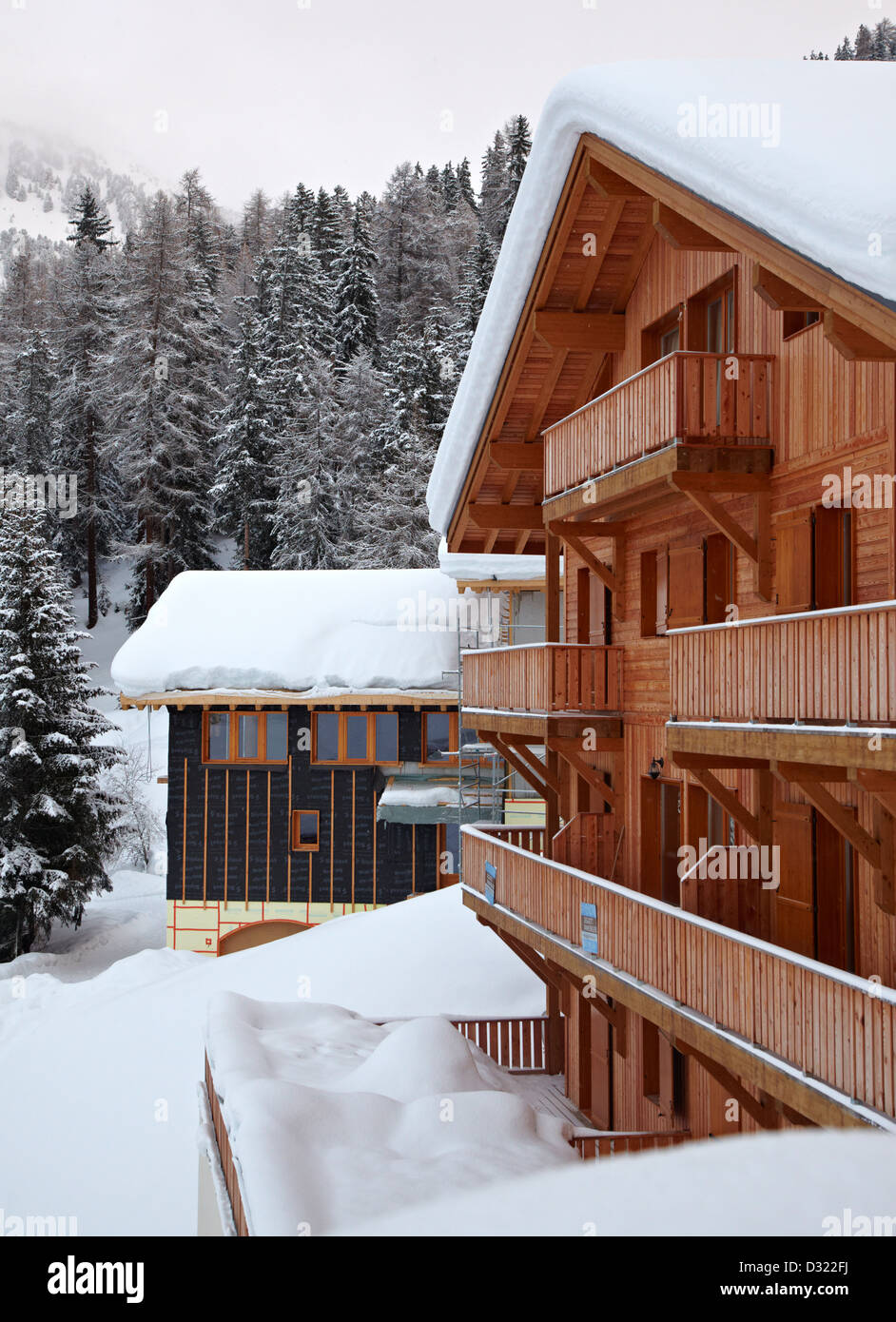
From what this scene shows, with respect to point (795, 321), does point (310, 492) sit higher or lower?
higher

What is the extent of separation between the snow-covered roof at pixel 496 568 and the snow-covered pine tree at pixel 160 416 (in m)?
28.3

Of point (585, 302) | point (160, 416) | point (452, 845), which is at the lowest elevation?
point (452, 845)

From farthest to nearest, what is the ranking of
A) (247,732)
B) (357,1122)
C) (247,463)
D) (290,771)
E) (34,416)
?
(34,416)
(247,463)
(247,732)
(290,771)
(357,1122)

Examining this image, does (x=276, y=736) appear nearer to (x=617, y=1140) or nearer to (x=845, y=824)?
(x=617, y=1140)

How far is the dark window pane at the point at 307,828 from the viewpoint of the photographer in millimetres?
30172

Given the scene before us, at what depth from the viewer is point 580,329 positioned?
53.8 ft

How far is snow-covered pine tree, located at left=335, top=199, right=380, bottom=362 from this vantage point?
64312mm

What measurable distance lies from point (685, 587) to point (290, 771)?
57.9 feet

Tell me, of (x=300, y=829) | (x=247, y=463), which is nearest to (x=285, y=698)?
(x=300, y=829)

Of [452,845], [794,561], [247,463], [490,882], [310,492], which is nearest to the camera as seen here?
[794,561]

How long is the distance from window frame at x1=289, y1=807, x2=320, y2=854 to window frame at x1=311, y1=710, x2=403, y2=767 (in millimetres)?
1263

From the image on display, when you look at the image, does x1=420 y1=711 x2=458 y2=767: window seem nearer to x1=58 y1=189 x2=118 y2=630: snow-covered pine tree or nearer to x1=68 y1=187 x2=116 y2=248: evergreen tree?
x1=58 y1=189 x2=118 y2=630: snow-covered pine tree

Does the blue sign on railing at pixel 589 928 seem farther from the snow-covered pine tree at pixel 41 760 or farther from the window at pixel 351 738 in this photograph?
the snow-covered pine tree at pixel 41 760
